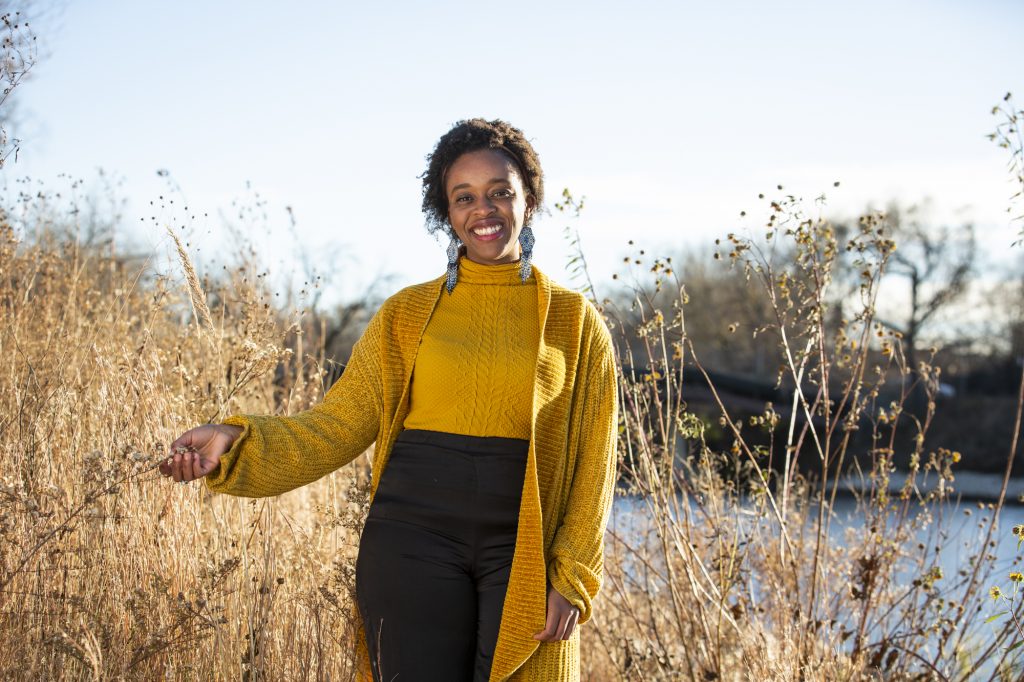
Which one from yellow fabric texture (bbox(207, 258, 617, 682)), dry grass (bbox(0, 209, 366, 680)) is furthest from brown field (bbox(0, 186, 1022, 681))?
yellow fabric texture (bbox(207, 258, 617, 682))

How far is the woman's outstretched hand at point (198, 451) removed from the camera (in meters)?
2.39

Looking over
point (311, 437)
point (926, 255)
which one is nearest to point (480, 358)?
point (311, 437)

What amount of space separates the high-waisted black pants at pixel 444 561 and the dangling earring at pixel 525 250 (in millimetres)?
497

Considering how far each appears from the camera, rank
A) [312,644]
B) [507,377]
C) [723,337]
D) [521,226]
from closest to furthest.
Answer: [507,377], [521,226], [312,644], [723,337]

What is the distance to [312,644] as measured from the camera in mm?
3205

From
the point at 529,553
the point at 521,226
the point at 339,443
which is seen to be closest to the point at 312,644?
the point at 339,443

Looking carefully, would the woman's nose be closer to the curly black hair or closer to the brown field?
the curly black hair

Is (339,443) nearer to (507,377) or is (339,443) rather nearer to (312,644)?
(507,377)

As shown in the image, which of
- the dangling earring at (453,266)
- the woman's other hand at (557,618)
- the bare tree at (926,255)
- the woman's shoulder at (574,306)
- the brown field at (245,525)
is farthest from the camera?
the bare tree at (926,255)

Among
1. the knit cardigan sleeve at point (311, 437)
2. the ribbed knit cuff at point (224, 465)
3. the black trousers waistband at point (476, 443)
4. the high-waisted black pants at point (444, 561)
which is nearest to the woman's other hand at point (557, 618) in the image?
the high-waisted black pants at point (444, 561)

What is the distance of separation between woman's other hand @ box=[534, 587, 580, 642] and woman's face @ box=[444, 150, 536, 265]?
3.00ft

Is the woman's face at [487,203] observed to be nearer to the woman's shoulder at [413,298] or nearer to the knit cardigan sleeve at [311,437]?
the woman's shoulder at [413,298]

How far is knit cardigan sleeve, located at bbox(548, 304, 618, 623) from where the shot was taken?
2434mm

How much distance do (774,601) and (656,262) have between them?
1.42 metres
